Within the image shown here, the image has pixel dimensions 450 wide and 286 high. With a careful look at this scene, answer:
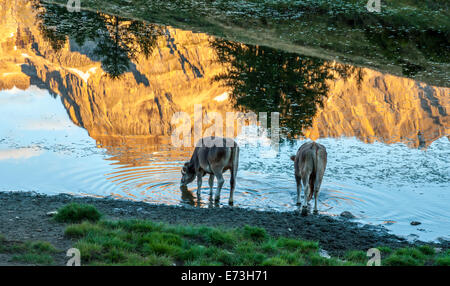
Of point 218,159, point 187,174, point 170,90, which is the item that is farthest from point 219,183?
point 170,90

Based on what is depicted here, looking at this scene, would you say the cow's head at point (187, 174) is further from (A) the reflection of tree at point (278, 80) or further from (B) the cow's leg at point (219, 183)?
(A) the reflection of tree at point (278, 80)

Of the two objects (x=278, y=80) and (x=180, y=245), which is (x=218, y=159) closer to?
(x=180, y=245)

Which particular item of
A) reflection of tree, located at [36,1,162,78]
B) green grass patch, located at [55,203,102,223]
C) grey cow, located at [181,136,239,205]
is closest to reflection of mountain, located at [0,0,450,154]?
reflection of tree, located at [36,1,162,78]

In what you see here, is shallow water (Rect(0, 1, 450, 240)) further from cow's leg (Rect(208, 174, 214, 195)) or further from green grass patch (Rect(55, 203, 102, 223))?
green grass patch (Rect(55, 203, 102, 223))

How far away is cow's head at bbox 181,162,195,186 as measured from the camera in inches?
694

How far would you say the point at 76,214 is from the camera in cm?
1197

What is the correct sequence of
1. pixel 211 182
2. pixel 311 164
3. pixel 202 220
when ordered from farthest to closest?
pixel 211 182 < pixel 311 164 < pixel 202 220

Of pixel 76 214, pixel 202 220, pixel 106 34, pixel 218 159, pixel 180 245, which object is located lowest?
pixel 202 220

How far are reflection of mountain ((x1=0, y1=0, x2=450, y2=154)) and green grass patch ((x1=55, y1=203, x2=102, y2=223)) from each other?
10.8 m

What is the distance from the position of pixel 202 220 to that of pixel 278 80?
22.1 metres

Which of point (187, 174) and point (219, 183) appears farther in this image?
point (187, 174)

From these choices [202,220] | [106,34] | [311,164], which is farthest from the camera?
[106,34]

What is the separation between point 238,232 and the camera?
12055 millimetres
